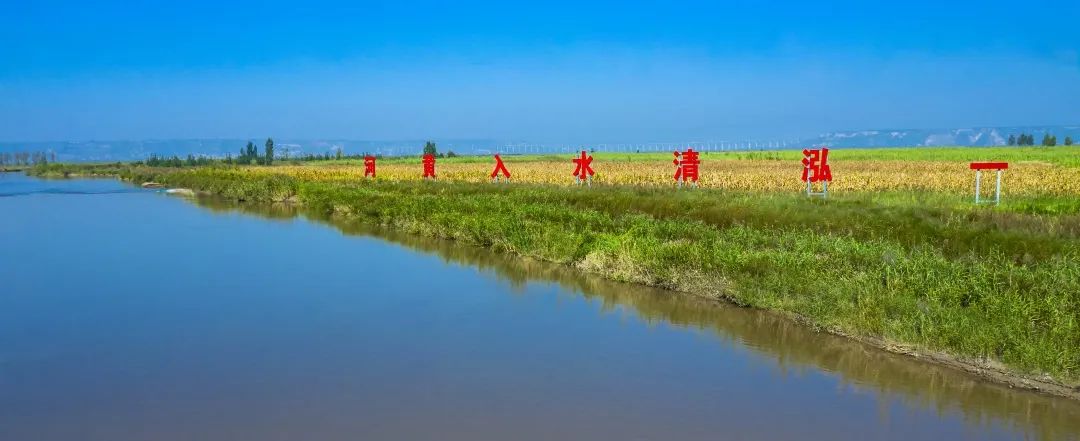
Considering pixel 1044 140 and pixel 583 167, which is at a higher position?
pixel 1044 140

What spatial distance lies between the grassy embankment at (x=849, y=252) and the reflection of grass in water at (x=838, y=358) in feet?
0.73

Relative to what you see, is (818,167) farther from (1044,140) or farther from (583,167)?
(1044,140)

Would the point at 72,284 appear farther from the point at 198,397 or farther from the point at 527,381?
the point at 527,381

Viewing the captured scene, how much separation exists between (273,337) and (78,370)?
199cm

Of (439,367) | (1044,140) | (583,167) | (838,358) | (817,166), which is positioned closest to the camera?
(439,367)

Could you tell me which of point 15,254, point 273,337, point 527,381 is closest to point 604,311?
point 527,381

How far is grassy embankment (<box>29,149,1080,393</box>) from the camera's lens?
7762 millimetres

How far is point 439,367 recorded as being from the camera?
819cm

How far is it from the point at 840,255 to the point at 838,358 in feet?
8.19

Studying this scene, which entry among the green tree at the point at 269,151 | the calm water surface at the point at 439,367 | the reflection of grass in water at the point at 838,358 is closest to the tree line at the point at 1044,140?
the green tree at the point at 269,151

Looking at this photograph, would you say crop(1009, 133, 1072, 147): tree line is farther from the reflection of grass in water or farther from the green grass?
the reflection of grass in water

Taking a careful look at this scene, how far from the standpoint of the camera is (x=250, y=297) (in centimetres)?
1198

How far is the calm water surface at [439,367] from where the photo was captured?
258 inches

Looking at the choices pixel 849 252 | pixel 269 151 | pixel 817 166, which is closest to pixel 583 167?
pixel 817 166
